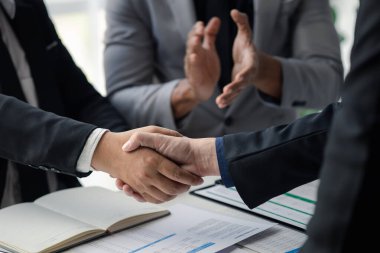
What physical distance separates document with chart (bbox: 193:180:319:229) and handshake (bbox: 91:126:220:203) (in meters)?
0.10

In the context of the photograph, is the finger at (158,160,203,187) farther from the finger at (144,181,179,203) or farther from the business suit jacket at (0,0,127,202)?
the business suit jacket at (0,0,127,202)

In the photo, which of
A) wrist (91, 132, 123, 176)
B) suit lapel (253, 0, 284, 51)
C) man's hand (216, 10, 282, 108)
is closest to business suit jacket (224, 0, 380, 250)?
wrist (91, 132, 123, 176)

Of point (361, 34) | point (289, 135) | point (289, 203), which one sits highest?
point (361, 34)

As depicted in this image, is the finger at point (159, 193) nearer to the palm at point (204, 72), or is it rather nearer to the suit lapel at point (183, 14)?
the palm at point (204, 72)

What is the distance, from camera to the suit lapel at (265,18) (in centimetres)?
182

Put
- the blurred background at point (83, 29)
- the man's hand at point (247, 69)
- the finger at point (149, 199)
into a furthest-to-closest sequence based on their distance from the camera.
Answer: the blurred background at point (83, 29), the man's hand at point (247, 69), the finger at point (149, 199)

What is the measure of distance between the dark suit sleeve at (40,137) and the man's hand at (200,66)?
54cm

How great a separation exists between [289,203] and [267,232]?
0.18 meters

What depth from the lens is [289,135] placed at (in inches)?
44.6

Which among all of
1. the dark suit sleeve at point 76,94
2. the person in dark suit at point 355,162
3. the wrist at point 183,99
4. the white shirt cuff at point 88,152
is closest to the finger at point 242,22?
the wrist at point 183,99

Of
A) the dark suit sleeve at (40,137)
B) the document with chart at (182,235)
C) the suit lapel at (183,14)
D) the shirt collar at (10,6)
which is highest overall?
the shirt collar at (10,6)

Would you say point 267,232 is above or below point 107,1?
below

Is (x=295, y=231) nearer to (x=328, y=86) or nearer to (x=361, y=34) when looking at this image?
(x=361, y=34)

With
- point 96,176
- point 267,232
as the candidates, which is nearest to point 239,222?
point 267,232
